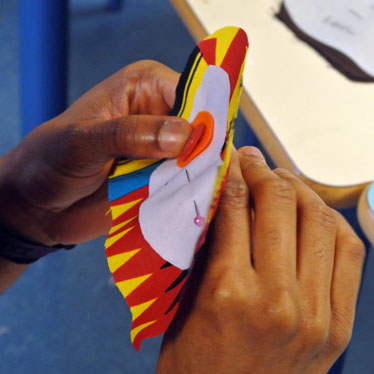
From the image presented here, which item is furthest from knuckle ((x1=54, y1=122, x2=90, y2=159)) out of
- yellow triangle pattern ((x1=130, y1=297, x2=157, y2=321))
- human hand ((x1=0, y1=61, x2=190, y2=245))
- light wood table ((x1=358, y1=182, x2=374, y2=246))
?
light wood table ((x1=358, y1=182, x2=374, y2=246))

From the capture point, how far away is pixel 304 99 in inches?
29.5

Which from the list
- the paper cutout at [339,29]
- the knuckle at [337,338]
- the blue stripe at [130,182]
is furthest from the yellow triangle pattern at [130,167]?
the paper cutout at [339,29]

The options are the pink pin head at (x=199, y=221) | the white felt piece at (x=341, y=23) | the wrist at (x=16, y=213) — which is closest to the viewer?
the pink pin head at (x=199, y=221)

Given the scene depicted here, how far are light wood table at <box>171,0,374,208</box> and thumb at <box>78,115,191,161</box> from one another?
205mm

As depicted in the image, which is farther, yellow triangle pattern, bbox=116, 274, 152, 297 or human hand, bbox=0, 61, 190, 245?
human hand, bbox=0, 61, 190, 245

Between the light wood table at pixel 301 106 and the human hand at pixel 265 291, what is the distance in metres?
0.17

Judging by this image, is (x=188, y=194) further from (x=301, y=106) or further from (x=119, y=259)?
(x=301, y=106)

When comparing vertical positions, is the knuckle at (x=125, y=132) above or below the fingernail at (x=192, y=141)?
below

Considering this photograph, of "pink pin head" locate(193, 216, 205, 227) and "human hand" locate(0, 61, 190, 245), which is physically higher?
"pink pin head" locate(193, 216, 205, 227)

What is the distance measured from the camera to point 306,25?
0.87 meters

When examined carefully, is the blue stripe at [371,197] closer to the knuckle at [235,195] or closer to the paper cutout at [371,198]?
the paper cutout at [371,198]

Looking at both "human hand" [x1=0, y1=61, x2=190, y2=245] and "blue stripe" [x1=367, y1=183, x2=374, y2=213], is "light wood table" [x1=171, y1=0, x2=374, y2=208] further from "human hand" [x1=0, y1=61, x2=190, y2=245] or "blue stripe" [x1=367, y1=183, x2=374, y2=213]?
"human hand" [x1=0, y1=61, x2=190, y2=245]

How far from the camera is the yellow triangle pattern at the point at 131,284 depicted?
48cm

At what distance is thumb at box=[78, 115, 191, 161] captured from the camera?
0.50 metres
